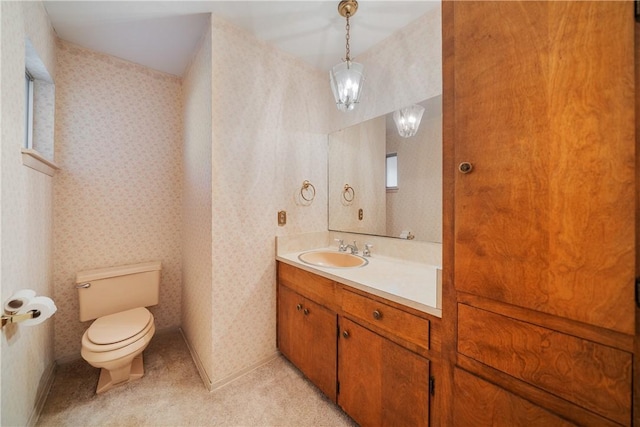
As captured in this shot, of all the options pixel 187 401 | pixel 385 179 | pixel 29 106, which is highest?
pixel 29 106

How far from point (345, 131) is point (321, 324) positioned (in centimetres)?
159

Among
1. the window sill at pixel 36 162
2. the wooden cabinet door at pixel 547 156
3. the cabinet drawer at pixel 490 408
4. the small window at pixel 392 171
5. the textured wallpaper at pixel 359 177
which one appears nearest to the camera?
the wooden cabinet door at pixel 547 156

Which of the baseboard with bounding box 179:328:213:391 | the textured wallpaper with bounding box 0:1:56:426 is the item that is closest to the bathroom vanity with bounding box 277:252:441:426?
the baseboard with bounding box 179:328:213:391

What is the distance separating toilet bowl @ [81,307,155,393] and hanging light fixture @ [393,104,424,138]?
2.36 m

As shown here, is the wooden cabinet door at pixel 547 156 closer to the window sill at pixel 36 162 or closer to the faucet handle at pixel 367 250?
the faucet handle at pixel 367 250

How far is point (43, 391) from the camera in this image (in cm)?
156

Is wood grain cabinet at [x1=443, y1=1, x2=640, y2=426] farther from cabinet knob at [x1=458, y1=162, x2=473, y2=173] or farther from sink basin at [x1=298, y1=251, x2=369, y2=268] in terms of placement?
sink basin at [x1=298, y1=251, x2=369, y2=268]

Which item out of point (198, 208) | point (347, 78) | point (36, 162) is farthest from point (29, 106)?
point (347, 78)

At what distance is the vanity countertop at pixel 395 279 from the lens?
1.04 meters

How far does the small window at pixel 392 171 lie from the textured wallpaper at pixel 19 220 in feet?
6.64

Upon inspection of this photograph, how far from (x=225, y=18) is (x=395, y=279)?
2.01 metres

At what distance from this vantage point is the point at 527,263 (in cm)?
71

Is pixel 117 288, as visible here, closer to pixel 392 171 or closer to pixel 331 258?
pixel 331 258

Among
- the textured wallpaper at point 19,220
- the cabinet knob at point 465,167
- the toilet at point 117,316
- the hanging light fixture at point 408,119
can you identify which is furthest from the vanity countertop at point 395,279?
the textured wallpaper at point 19,220
